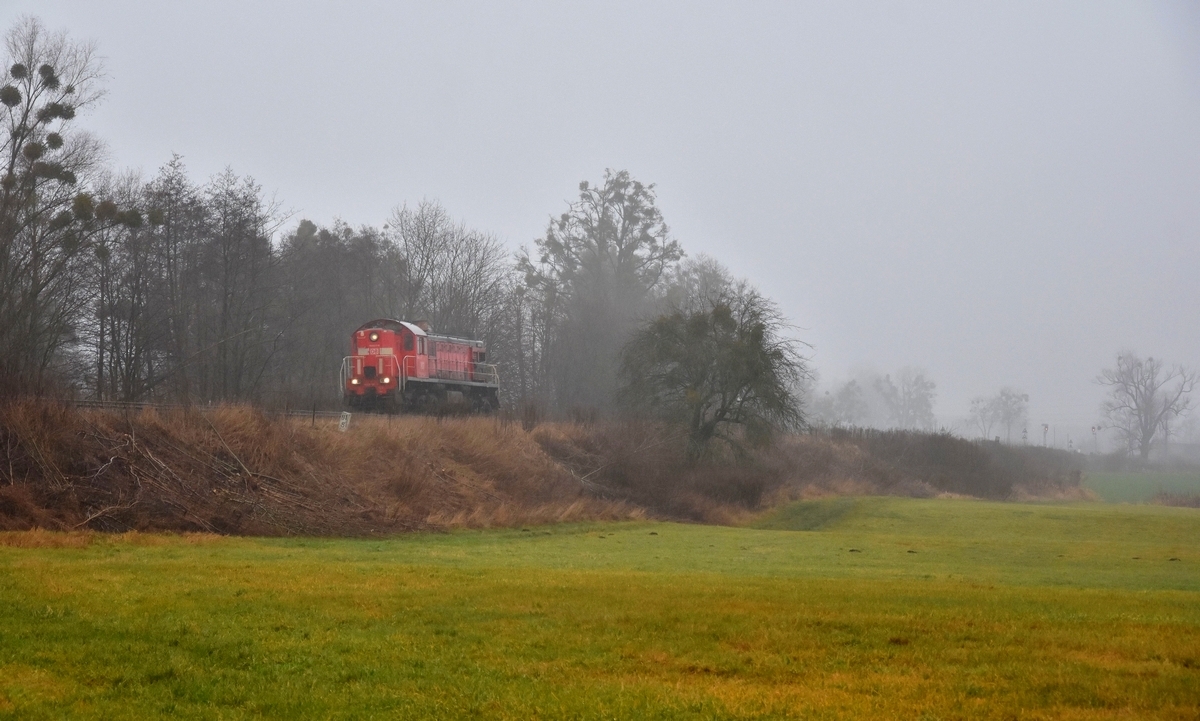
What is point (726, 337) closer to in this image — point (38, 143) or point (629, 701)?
point (38, 143)

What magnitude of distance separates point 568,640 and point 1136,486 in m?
73.3

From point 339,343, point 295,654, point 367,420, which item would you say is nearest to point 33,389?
point 367,420

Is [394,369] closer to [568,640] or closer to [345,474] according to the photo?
[345,474]

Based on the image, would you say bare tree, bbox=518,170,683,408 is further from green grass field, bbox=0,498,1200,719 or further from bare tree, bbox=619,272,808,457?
green grass field, bbox=0,498,1200,719

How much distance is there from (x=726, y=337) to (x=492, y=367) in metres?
11.7

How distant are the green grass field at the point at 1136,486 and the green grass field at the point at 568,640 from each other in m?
50.0

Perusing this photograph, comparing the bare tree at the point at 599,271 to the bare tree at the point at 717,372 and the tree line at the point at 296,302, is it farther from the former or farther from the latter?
the bare tree at the point at 717,372

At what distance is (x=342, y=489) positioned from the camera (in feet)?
92.2

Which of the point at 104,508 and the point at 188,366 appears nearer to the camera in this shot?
the point at 104,508

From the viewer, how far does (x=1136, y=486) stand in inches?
2837

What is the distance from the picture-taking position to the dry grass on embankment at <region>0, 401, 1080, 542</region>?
23.2 meters

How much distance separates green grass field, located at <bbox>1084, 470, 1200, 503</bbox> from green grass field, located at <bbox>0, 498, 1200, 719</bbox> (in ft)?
164

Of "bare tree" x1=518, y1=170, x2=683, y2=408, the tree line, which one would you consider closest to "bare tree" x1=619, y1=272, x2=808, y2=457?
the tree line

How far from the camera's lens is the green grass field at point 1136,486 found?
63116mm
